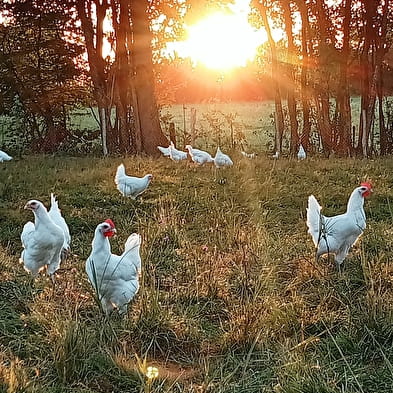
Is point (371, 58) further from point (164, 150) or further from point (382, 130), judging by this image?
point (164, 150)

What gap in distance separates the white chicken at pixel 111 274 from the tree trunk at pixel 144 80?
12168 mm

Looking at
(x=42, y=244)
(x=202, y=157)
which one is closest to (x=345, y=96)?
(x=202, y=157)

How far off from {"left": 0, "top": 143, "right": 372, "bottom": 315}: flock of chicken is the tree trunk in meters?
10.4

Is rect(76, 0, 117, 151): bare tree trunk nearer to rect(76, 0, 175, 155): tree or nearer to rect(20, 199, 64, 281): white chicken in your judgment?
rect(76, 0, 175, 155): tree

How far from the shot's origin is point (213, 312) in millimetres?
4539

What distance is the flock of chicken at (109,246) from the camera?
4523mm

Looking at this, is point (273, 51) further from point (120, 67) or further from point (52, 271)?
point (52, 271)

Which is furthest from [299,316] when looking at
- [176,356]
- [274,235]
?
[274,235]

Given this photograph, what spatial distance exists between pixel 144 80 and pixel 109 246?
12621 millimetres

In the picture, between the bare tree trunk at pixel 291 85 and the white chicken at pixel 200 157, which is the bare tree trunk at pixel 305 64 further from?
the white chicken at pixel 200 157

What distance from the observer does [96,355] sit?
11.5ft

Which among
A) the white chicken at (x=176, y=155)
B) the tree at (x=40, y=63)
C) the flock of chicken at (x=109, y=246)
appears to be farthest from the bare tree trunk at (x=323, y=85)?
the flock of chicken at (x=109, y=246)

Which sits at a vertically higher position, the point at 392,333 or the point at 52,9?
the point at 52,9

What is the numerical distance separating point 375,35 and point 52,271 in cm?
1266
